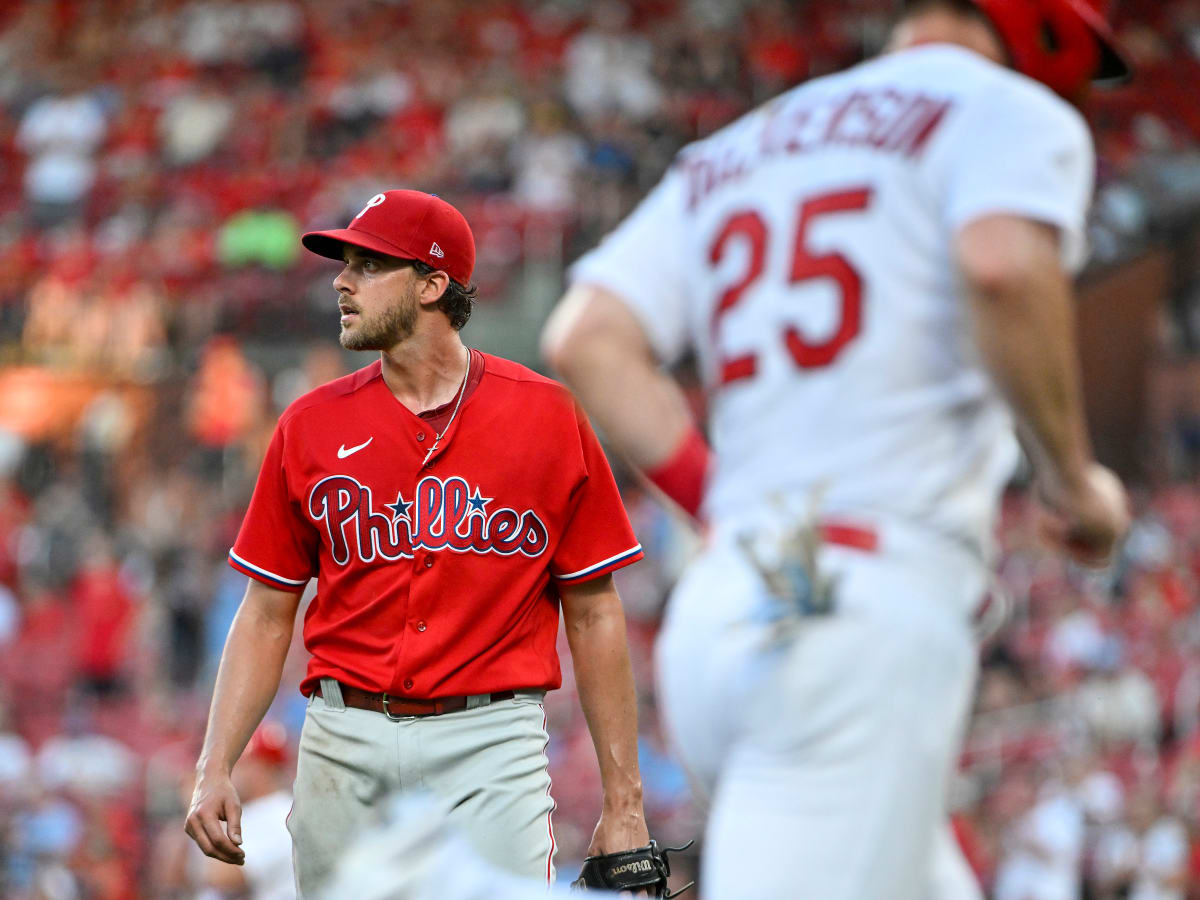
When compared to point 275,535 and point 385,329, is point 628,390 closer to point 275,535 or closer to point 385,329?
point 385,329

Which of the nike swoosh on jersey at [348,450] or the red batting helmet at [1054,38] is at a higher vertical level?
the red batting helmet at [1054,38]

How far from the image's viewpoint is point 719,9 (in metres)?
21.1

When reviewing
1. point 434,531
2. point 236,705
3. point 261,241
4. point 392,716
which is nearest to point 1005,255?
point 434,531

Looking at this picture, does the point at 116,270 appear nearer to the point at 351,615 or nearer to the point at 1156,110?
the point at 1156,110

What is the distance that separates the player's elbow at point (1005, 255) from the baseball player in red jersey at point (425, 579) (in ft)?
6.27

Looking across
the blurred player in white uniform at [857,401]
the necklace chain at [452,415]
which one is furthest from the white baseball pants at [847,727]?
the necklace chain at [452,415]

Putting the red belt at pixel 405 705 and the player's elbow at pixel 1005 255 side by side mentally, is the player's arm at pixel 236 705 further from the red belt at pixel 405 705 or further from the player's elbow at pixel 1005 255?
the player's elbow at pixel 1005 255

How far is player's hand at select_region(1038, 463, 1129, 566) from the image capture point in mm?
2299

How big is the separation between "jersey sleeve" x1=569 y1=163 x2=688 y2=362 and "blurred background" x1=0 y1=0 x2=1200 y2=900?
4265 millimetres

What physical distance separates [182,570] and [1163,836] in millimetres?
8020

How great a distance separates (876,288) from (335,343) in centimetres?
1430

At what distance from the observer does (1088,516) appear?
2.30 m

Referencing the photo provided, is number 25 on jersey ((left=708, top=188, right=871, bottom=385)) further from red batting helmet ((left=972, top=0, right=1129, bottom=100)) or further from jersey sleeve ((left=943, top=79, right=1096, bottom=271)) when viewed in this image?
red batting helmet ((left=972, top=0, right=1129, bottom=100))

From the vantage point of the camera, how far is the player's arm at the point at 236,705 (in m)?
3.74
